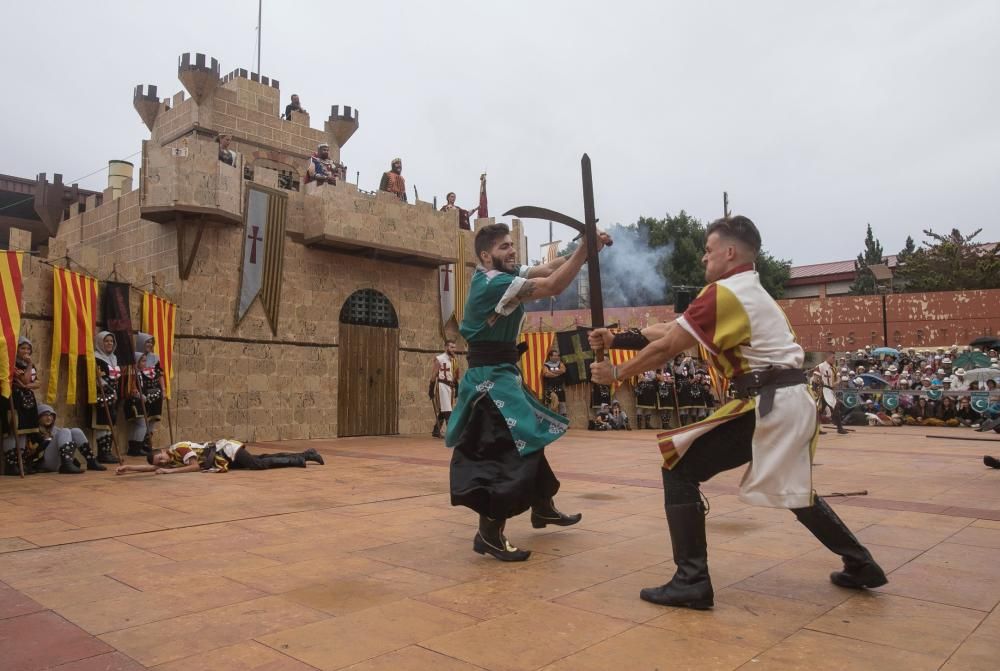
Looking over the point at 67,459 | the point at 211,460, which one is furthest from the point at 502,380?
the point at 67,459

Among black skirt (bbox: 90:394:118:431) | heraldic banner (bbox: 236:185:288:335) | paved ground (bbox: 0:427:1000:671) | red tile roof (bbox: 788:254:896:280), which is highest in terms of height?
red tile roof (bbox: 788:254:896:280)

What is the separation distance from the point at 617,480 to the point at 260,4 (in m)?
23.2

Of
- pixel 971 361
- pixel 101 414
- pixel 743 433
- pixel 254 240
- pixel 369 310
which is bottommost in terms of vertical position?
pixel 101 414

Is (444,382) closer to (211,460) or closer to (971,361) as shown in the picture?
(211,460)

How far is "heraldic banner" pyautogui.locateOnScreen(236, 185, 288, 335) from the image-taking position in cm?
1195

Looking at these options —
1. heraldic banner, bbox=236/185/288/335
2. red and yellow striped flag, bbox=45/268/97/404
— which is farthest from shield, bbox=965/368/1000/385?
red and yellow striped flag, bbox=45/268/97/404

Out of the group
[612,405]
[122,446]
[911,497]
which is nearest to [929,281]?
[612,405]

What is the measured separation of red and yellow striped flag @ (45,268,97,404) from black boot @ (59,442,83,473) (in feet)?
2.57

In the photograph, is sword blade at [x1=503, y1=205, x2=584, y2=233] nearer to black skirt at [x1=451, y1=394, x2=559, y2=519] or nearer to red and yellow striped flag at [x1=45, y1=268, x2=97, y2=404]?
black skirt at [x1=451, y1=394, x2=559, y2=519]

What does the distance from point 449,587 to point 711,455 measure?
4.22ft

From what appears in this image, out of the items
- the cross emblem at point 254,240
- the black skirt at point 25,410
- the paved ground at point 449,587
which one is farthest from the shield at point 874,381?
the black skirt at point 25,410

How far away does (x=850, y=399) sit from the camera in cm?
1834

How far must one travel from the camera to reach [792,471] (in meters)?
2.79

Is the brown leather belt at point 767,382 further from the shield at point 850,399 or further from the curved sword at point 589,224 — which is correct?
the shield at point 850,399
